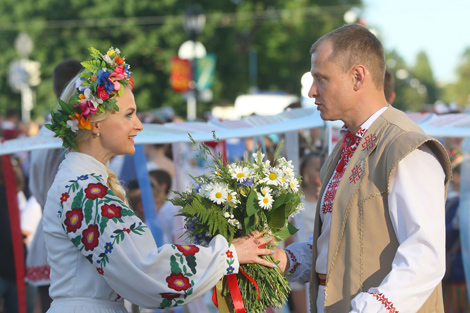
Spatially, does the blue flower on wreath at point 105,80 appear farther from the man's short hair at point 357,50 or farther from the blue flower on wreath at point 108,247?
the man's short hair at point 357,50

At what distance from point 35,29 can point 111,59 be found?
92.6ft

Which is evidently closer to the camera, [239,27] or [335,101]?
[335,101]

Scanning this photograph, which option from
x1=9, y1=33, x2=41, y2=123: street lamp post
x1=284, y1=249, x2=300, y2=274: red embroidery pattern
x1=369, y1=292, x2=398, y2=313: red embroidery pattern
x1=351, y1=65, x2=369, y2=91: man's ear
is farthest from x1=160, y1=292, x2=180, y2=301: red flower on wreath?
x1=9, y1=33, x2=41, y2=123: street lamp post

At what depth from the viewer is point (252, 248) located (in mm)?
3023

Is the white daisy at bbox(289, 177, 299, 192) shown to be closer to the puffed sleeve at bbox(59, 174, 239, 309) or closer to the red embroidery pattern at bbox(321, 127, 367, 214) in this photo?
the red embroidery pattern at bbox(321, 127, 367, 214)

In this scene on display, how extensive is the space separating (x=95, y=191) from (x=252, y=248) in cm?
77

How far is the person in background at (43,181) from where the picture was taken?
4.54 m

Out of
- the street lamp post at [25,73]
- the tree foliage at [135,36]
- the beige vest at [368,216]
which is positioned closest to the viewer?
the beige vest at [368,216]

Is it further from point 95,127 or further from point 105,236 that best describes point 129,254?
point 95,127

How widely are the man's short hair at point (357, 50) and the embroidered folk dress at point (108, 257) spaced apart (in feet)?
3.19

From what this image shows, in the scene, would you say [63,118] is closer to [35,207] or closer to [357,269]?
[357,269]

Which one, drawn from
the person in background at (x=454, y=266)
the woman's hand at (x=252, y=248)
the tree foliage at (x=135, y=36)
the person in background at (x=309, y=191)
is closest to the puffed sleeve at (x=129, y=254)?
the woman's hand at (x=252, y=248)

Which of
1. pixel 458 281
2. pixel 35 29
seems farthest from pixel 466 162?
pixel 35 29

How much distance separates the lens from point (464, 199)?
5.55 metres
